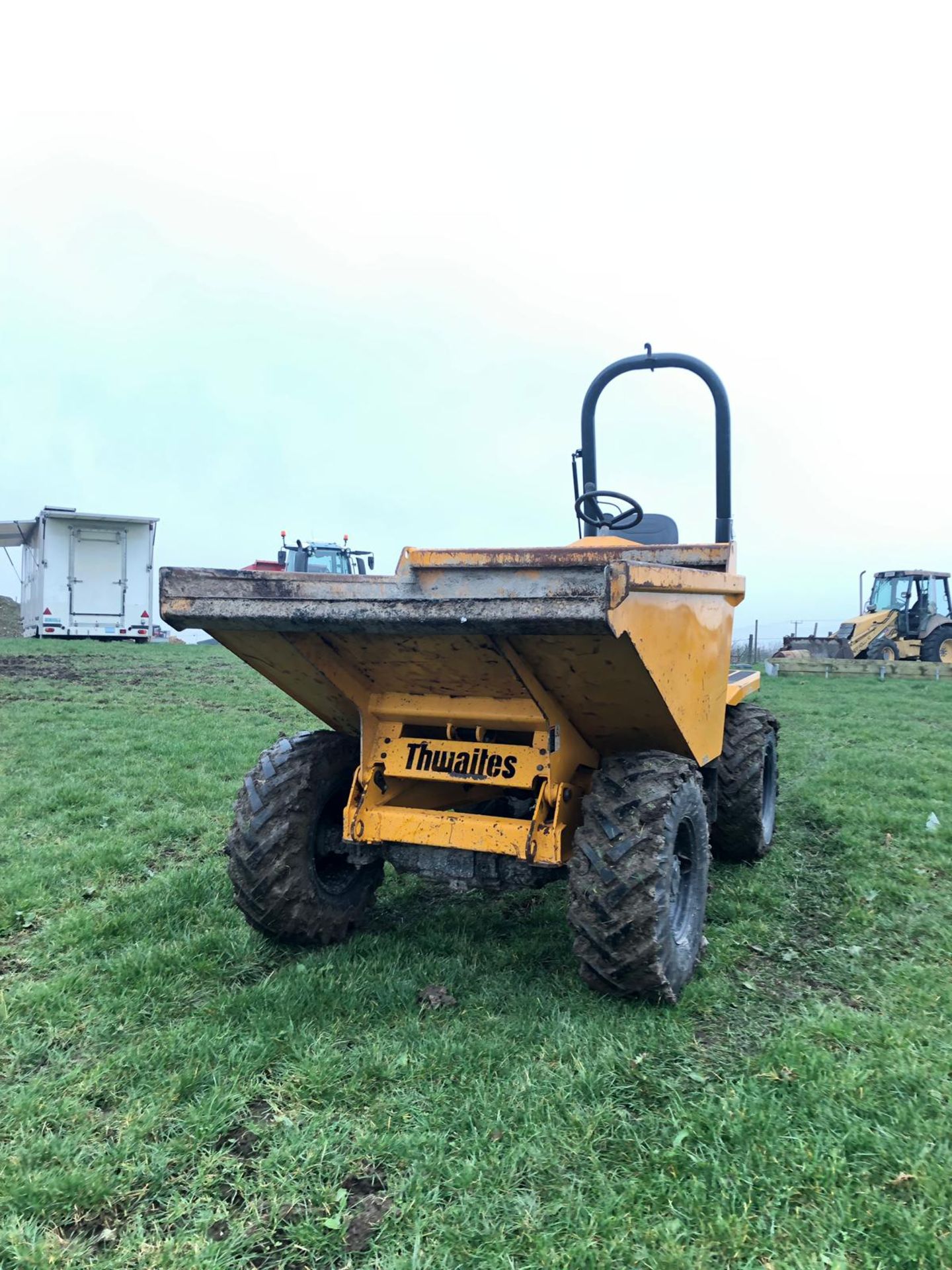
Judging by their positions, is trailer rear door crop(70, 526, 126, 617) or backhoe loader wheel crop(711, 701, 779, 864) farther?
trailer rear door crop(70, 526, 126, 617)

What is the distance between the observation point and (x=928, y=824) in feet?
18.8

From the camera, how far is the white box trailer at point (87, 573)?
18391 mm

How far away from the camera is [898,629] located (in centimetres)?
2333

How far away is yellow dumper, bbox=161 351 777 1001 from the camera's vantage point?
9.37 ft

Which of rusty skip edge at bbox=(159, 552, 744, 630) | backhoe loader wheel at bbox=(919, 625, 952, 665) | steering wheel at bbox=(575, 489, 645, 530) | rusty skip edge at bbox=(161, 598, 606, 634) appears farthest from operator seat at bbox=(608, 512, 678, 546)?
backhoe loader wheel at bbox=(919, 625, 952, 665)

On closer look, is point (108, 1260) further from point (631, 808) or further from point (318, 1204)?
point (631, 808)

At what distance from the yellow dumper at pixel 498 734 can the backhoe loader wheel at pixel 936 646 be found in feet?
69.5

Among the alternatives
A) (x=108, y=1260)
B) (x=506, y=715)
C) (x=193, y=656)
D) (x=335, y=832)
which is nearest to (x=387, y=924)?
(x=335, y=832)

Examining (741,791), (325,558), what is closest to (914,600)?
(325,558)

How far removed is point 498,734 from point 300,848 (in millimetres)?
906

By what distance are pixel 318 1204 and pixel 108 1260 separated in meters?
0.47

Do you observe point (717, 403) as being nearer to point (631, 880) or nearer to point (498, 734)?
→ point (498, 734)

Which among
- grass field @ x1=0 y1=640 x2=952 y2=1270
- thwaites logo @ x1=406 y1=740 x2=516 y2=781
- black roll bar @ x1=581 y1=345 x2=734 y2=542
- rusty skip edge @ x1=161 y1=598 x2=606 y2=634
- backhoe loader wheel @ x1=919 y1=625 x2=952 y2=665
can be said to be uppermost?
black roll bar @ x1=581 y1=345 x2=734 y2=542

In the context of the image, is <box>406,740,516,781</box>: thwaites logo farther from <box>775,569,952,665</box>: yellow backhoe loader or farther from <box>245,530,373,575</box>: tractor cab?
<box>775,569,952,665</box>: yellow backhoe loader
